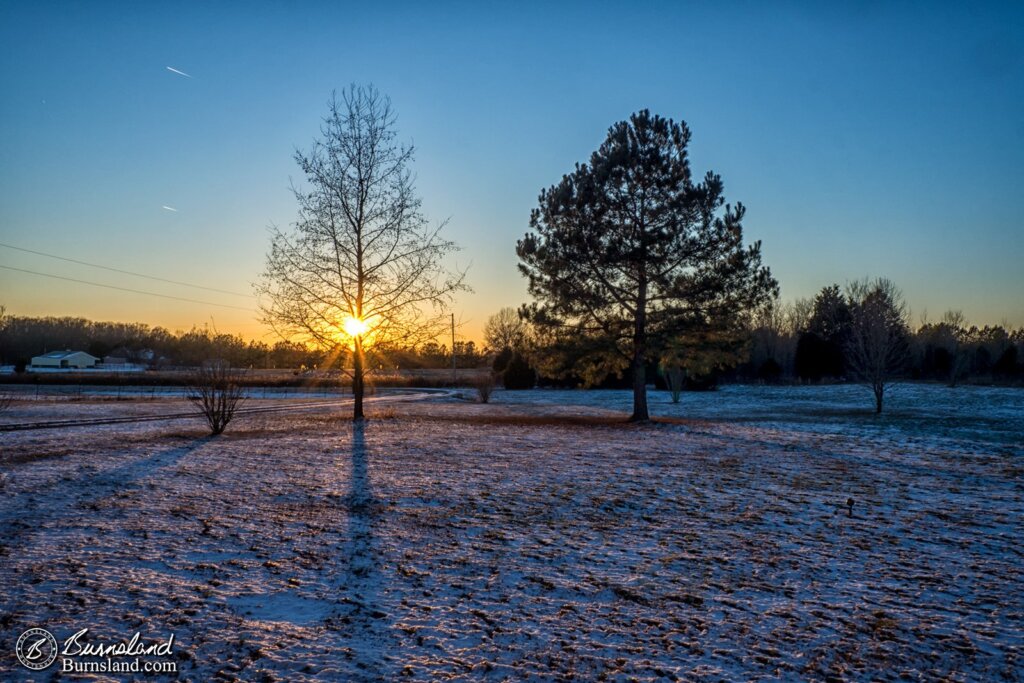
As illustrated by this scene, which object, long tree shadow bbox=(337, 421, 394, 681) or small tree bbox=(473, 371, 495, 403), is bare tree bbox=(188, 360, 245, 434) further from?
small tree bbox=(473, 371, 495, 403)

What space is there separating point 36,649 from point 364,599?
1.99 m

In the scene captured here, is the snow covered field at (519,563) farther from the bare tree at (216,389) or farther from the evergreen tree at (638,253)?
the evergreen tree at (638,253)

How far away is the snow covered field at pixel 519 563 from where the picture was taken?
359cm

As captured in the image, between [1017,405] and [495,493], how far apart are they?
28126 mm

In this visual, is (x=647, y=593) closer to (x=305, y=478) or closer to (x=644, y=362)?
(x=305, y=478)

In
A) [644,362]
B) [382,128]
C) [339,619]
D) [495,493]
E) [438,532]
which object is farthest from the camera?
[644,362]

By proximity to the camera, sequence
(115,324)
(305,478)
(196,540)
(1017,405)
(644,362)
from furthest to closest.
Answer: (115,324)
(1017,405)
(644,362)
(305,478)
(196,540)

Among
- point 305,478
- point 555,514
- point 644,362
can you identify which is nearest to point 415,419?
point 644,362

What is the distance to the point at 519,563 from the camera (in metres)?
5.18

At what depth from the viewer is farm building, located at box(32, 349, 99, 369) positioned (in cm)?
9625

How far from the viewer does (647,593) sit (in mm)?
4539

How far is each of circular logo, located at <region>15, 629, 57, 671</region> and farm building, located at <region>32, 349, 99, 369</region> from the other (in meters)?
118

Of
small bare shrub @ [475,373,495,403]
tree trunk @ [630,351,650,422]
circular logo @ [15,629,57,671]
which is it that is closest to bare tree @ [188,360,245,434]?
circular logo @ [15,629,57,671]

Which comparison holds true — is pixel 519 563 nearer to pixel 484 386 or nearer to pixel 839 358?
pixel 484 386
